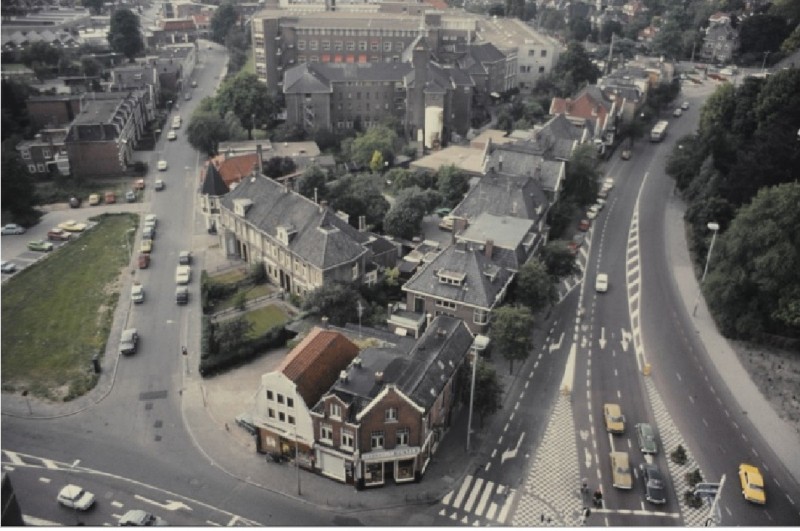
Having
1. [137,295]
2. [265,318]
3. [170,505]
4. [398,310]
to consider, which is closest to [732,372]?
[398,310]

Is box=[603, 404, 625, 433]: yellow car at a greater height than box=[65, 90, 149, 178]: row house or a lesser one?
lesser

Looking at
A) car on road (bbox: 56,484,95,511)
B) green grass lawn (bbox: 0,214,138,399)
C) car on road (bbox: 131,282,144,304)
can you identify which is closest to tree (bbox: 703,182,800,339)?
car on road (bbox: 56,484,95,511)

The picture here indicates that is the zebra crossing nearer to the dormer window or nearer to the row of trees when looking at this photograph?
the dormer window

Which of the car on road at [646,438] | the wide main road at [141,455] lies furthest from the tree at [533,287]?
the wide main road at [141,455]

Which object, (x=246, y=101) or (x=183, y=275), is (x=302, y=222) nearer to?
(x=183, y=275)

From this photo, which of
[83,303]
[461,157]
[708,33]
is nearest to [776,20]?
[708,33]
